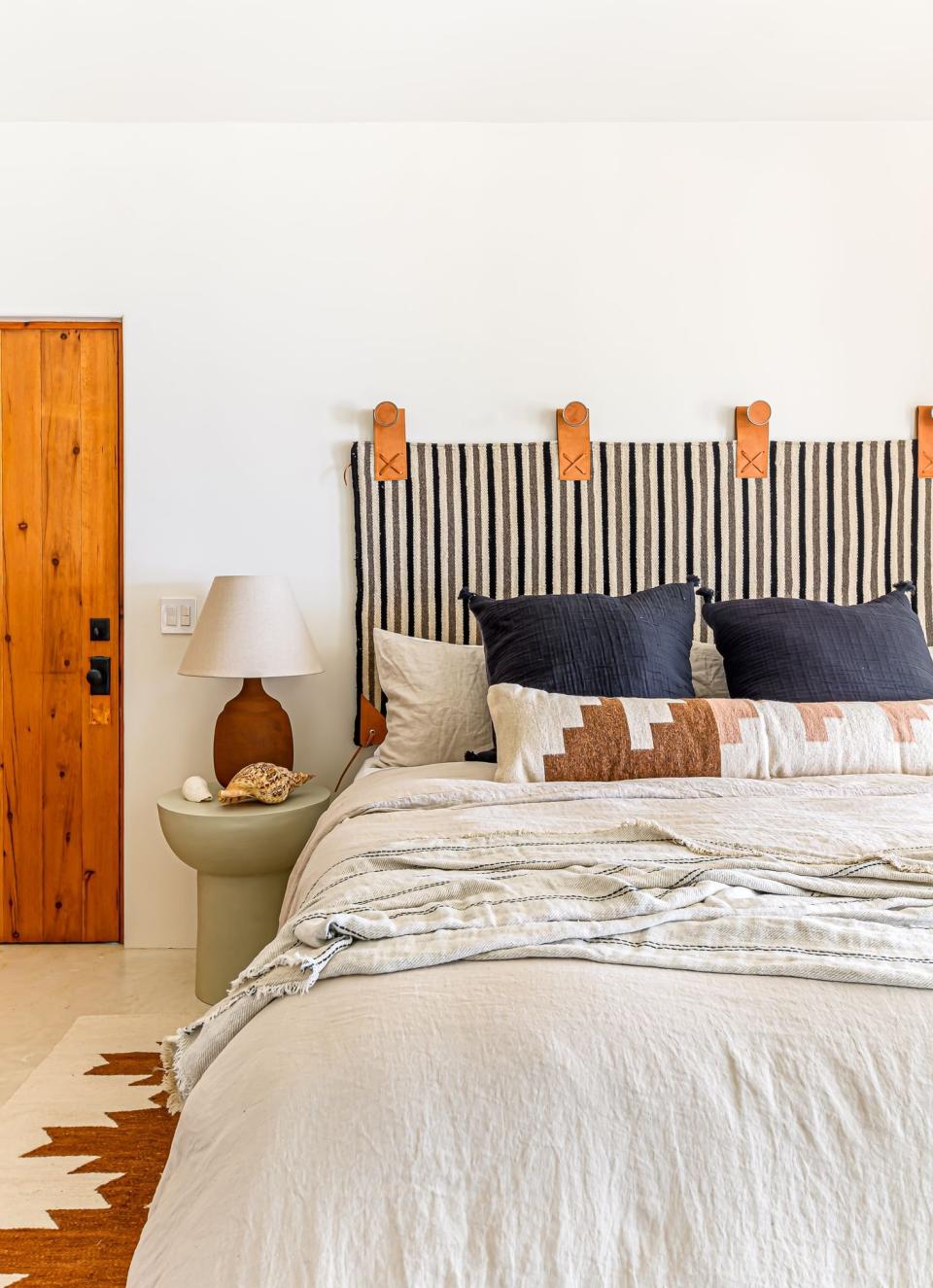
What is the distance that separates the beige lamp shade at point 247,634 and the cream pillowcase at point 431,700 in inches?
10.2

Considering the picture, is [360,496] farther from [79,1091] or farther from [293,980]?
[293,980]

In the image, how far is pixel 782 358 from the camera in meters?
2.83

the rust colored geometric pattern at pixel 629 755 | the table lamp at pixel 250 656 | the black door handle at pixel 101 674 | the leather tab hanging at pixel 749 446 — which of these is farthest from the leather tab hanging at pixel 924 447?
the black door handle at pixel 101 674

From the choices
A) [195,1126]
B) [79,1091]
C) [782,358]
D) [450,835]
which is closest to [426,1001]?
[195,1126]

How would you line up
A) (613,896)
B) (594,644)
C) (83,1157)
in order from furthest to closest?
(594,644)
(83,1157)
(613,896)

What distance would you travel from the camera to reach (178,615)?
9.15 feet

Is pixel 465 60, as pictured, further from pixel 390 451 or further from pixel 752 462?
pixel 752 462

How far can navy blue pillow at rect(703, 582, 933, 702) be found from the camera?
2215 millimetres

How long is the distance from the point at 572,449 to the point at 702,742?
115 centimetres

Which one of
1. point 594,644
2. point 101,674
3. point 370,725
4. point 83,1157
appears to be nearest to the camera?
point 83,1157

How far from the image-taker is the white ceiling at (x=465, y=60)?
2248mm

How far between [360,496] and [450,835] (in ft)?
4.95

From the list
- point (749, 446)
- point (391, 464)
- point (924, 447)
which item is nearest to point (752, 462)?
point (749, 446)

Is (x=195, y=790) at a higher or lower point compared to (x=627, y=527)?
lower
